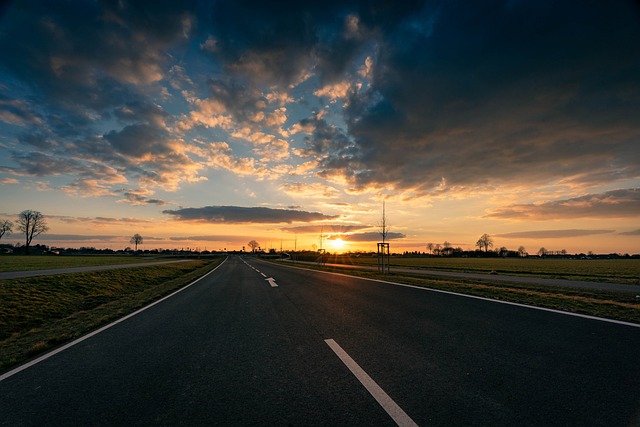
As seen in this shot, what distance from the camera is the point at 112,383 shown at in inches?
146

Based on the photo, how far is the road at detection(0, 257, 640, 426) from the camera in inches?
111

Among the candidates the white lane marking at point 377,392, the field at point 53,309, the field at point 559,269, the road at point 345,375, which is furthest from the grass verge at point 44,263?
the field at point 559,269

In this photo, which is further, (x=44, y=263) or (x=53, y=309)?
(x=44, y=263)

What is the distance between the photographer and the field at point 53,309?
5871mm

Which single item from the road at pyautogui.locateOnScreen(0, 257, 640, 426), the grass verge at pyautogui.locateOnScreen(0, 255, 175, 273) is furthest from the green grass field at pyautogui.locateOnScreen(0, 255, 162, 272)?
the road at pyautogui.locateOnScreen(0, 257, 640, 426)

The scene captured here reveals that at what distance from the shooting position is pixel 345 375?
12.0 feet

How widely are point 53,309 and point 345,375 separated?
12385 millimetres

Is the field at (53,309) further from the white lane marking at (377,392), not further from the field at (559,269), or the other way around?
the field at (559,269)

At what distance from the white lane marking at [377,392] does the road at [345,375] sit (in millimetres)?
18

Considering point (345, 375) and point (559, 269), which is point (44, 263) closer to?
point (345, 375)

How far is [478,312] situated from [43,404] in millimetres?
7808

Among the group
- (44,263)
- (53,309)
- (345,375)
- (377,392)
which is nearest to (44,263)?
(44,263)

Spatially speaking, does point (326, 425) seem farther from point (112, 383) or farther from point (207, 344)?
point (207, 344)

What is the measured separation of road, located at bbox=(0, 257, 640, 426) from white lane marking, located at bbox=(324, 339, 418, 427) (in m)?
0.02
